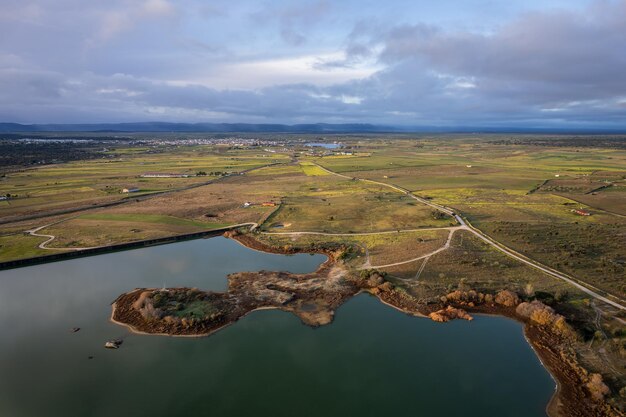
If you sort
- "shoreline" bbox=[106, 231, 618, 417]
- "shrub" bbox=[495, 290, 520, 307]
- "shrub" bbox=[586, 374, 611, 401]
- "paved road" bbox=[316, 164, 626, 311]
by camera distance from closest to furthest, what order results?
"shoreline" bbox=[106, 231, 618, 417] → "shrub" bbox=[586, 374, 611, 401] → "paved road" bbox=[316, 164, 626, 311] → "shrub" bbox=[495, 290, 520, 307]

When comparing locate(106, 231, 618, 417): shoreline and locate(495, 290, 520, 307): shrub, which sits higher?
locate(495, 290, 520, 307): shrub

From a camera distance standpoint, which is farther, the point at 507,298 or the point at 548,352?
the point at 507,298

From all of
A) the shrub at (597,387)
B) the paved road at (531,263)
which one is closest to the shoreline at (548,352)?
the shrub at (597,387)

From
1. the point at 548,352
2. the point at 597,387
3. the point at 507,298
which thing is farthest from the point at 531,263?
the point at 597,387

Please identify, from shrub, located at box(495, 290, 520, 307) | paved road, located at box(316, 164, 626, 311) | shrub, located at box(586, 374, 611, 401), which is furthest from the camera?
shrub, located at box(495, 290, 520, 307)

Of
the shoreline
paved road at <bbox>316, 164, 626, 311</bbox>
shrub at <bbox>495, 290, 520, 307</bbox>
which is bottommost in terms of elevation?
the shoreline

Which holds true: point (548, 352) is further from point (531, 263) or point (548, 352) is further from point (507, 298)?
point (531, 263)

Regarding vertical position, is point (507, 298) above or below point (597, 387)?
above

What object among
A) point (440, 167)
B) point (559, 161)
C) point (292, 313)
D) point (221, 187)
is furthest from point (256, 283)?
point (559, 161)

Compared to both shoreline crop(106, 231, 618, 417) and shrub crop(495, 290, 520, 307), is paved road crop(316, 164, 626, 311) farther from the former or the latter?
shoreline crop(106, 231, 618, 417)

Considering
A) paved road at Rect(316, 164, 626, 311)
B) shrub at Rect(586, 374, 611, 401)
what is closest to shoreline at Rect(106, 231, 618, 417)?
shrub at Rect(586, 374, 611, 401)

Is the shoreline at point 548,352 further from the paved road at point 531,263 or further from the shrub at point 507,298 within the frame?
the paved road at point 531,263

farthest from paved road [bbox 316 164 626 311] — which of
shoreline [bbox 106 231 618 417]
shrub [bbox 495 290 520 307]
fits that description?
shoreline [bbox 106 231 618 417]

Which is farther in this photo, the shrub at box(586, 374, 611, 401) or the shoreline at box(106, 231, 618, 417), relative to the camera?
the shrub at box(586, 374, 611, 401)
